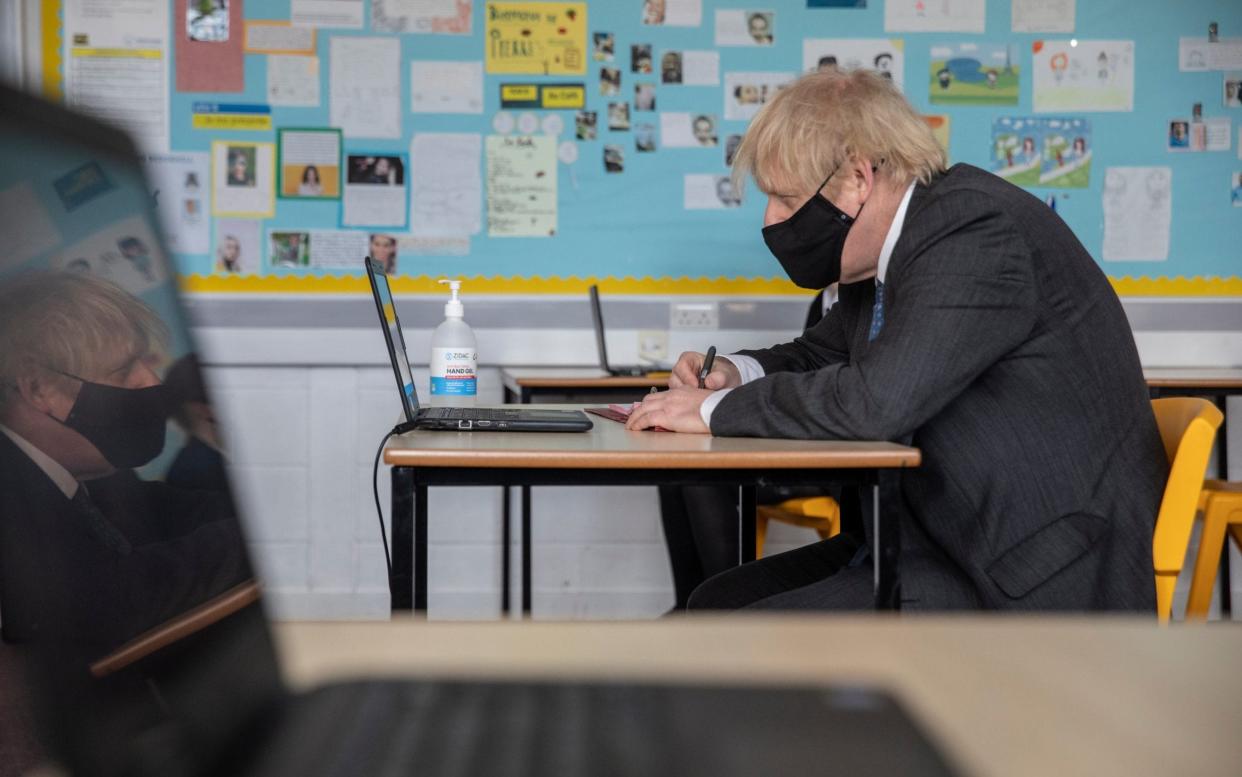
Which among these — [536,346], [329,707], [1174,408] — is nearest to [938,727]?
[329,707]

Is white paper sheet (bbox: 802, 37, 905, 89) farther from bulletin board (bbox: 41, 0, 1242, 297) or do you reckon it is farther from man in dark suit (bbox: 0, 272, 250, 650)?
man in dark suit (bbox: 0, 272, 250, 650)

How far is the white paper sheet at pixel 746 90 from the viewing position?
10.7 ft

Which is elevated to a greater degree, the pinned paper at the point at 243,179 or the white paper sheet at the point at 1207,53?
the white paper sheet at the point at 1207,53

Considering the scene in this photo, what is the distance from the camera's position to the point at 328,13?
125 inches

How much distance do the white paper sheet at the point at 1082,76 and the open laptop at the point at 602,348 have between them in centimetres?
152

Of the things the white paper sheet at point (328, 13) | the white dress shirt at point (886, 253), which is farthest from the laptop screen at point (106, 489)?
the white paper sheet at point (328, 13)

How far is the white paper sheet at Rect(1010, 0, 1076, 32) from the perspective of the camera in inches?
129

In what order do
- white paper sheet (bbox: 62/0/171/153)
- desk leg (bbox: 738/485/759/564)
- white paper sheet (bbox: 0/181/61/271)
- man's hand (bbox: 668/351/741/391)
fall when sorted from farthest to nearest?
white paper sheet (bbox: 62/0/171/153) → desk leg (bbox: 738/485/759/564) → man's hand (bbox: 668/351/741/391) → white paper sheet (bbox: 0/181/61/271)

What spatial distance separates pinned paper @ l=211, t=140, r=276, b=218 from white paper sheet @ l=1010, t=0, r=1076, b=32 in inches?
92.2

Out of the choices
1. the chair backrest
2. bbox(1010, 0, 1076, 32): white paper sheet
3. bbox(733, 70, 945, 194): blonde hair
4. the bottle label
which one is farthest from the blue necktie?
bbox(1010, 0, 1076, 32): white paper sheet

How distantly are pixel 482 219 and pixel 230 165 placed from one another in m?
0.78

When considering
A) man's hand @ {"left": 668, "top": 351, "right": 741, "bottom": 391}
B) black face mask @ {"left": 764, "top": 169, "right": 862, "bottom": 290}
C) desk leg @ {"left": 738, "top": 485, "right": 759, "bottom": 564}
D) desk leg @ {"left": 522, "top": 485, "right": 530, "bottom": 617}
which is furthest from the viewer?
desk leg @ {"left": 522, "top": 485, "right": 530, "bottom": 617}

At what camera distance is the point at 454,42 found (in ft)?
10.5

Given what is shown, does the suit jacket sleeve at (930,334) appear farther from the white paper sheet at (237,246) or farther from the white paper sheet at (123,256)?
the white paper sheet at (237,246)
